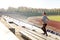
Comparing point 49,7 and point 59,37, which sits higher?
point 49,7

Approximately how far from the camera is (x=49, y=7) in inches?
183

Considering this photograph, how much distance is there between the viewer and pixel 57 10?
421 centimetres

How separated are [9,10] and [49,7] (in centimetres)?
430

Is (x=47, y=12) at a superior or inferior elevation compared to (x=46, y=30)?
superior

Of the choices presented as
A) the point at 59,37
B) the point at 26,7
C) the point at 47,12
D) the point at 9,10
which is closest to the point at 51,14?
the point at 47,12
